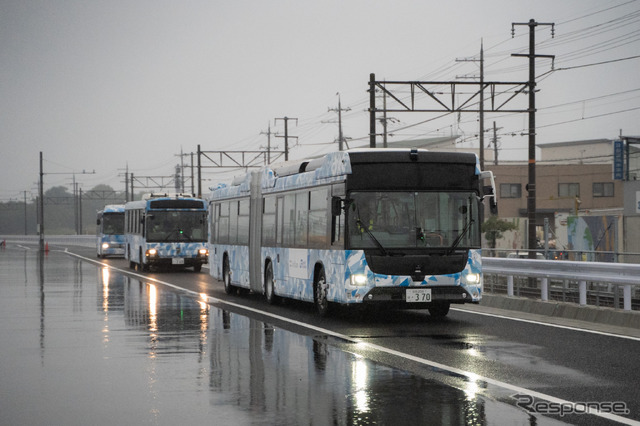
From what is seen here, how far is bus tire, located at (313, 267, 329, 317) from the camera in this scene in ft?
61.8

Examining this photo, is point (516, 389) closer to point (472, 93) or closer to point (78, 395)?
point (78, 395)

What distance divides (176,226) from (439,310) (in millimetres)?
22720

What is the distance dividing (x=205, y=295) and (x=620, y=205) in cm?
6776

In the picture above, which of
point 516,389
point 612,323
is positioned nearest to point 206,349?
point 516,389

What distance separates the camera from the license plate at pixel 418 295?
57.2ft

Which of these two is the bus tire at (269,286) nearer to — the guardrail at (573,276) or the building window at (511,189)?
the guardrail at (573,276)

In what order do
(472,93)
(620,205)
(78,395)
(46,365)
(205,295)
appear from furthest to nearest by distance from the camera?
(620,205)
(472,93)
(205,295)
(46,365)
(78,395)

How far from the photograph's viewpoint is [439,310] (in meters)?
19.1

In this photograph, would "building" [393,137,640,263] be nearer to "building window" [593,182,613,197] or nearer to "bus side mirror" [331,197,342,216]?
"building window" [593,182,613,197]

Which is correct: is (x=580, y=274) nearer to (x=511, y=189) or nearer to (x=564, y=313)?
(x=564, y=313)

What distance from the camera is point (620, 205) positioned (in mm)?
87312

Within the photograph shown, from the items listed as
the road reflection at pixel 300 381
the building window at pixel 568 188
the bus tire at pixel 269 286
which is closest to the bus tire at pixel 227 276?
the bus tire at pixel 269 286

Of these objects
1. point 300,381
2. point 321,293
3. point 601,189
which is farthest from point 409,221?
point 601,189

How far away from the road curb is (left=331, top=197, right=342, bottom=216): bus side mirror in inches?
175
